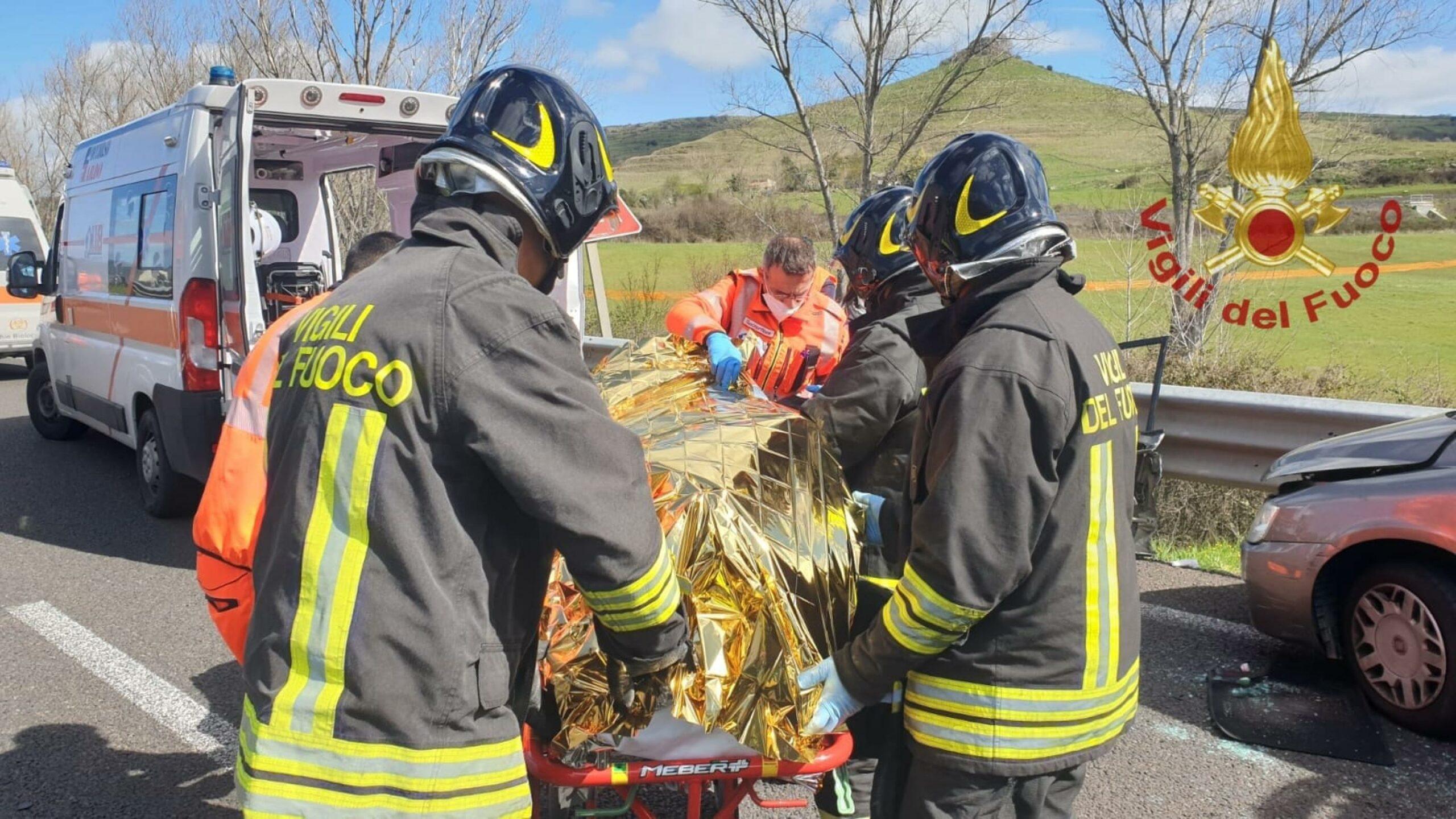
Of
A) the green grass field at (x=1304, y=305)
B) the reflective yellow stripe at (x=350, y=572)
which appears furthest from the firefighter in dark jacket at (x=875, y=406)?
the green grass field at (x=1304, y=305)

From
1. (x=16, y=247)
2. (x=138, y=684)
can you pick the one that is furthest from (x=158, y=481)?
(x=16, y=247)

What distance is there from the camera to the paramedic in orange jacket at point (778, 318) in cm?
407

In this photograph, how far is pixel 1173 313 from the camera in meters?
9.28

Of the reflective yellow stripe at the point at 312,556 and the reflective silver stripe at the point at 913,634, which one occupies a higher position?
the reflective yellow stripe at the point at 312,556

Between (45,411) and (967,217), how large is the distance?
9520 mm

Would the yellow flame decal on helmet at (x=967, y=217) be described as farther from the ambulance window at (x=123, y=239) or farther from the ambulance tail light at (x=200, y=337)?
the ambulance window at (x=123, y=239)

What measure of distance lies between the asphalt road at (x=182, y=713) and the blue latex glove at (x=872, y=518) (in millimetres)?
1228

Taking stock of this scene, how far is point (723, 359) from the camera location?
3678mm

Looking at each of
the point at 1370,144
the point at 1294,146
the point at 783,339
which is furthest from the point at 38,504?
the point at 1370,144

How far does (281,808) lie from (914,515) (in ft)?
4.02

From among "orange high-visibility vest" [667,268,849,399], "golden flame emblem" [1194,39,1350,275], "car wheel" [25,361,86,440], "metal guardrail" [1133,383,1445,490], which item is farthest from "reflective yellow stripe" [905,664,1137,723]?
"car wheel" [25,361,86,440]

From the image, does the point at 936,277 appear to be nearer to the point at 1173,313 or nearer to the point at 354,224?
the point at 1173,313

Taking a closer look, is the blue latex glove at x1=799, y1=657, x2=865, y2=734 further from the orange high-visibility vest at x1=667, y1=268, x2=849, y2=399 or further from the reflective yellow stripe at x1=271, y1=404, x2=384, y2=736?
the orange high-visibility vest at x1=667, y1=268, x2=849, y2=399

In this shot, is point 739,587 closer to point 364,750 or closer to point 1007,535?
point 1007,535
